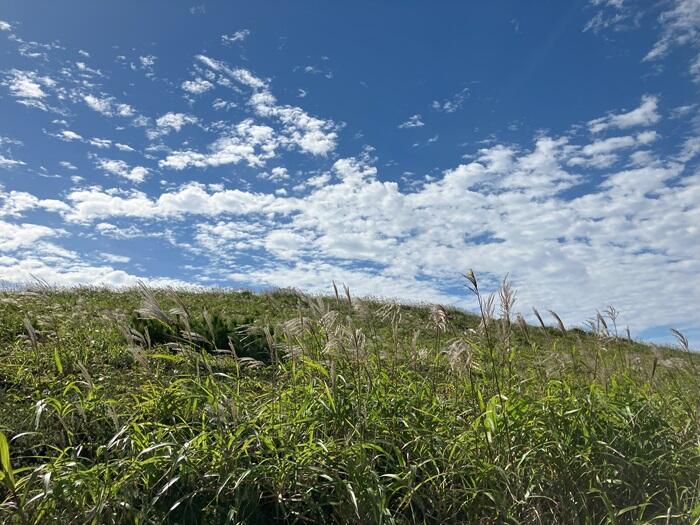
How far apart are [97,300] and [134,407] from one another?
29.0ft

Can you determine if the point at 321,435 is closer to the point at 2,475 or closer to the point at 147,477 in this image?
the point at 147,477

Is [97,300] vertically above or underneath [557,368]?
above

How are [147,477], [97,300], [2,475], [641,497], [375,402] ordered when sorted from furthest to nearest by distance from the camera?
[97,300] → [375,402] → [641,497] → [147,477] → [2,475]

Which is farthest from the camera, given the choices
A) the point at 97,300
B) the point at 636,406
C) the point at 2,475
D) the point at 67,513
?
the point at 97,300

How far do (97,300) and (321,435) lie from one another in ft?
32.7

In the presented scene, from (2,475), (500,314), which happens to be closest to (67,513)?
(2,475)

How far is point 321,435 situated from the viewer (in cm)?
473

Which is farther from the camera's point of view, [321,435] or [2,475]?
[321,435]

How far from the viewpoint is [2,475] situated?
11.3ft

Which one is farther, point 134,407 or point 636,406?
point 636,406

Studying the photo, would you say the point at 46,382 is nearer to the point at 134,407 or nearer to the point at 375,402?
the point at 134,407

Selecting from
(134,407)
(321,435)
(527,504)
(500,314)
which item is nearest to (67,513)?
(134,407)

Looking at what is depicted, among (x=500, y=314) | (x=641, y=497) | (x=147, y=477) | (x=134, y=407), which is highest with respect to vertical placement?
(x=500, y=314)

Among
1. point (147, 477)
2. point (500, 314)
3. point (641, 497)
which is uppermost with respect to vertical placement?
point (500, 314)
